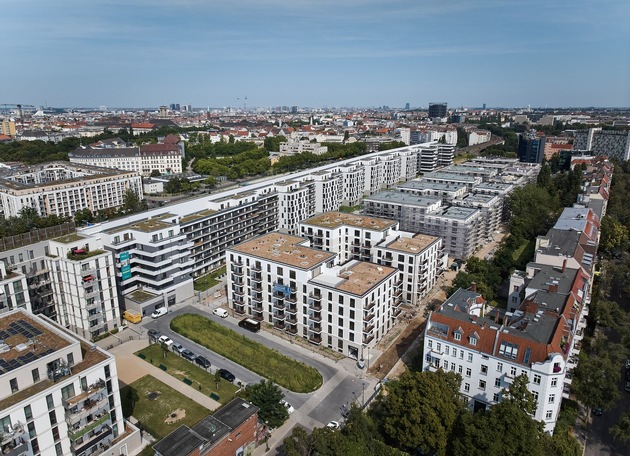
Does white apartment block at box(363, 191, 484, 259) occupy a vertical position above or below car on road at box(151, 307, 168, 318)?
above

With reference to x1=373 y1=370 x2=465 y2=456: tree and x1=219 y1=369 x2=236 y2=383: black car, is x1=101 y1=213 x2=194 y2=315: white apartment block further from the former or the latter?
x1=373 y1=370 x2=465 y2=456: tree

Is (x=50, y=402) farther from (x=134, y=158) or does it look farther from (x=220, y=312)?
(x=134, y=158)

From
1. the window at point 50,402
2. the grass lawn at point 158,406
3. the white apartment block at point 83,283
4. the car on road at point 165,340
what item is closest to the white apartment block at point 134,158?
the white apartment block at point 83,283

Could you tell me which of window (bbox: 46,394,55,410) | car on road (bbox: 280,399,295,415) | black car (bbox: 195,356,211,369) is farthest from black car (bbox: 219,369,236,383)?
window (bbox: 46,394,55,410)

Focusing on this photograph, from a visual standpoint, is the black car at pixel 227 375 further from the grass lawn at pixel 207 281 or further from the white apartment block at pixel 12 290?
the white apartment block at pixel 12 290

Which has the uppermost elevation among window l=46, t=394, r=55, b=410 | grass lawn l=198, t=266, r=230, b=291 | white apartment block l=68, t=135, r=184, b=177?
white apartment block l=68, t=135, r=184, b=177

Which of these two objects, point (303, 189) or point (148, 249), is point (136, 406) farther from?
point (303, 189)

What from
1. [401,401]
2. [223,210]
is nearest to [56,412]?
[401,401]
